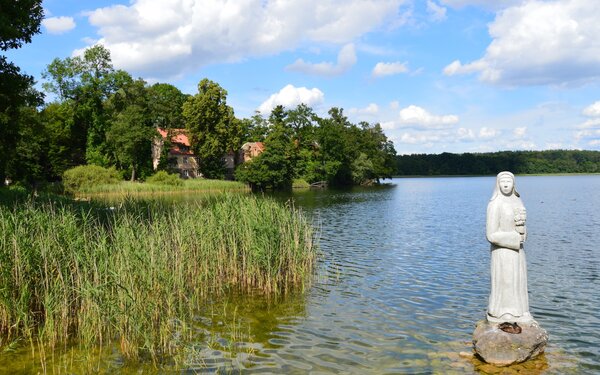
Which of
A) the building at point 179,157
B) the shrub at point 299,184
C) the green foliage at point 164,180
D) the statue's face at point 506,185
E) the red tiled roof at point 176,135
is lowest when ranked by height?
the shrub at point 299,184

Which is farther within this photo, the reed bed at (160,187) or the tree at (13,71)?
the reed bed at (160,187)

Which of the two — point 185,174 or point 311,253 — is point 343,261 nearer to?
point 311,253

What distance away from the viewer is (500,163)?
549 feet

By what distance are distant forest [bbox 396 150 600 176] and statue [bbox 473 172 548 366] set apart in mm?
161246

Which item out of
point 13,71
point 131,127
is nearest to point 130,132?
point 131,127

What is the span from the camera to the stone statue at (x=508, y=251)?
25.4 feet

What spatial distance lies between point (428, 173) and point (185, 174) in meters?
123

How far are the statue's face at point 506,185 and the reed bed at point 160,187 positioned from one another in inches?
1708

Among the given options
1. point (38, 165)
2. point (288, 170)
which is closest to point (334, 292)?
point (38, 165)

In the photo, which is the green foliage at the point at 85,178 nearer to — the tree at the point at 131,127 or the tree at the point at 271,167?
the tree at the point at 131,127

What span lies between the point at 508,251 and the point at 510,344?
1.51 meters

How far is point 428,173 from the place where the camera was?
180 metres

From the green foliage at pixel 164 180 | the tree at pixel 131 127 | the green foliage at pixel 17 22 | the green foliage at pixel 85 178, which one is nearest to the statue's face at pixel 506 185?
the green foliage at pixel 17 22

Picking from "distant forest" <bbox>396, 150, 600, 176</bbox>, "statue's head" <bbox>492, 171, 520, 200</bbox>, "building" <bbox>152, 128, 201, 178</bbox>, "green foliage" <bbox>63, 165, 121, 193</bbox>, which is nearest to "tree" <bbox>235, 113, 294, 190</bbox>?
"building" <bbox>152, 128, 201, 178</bbox>
